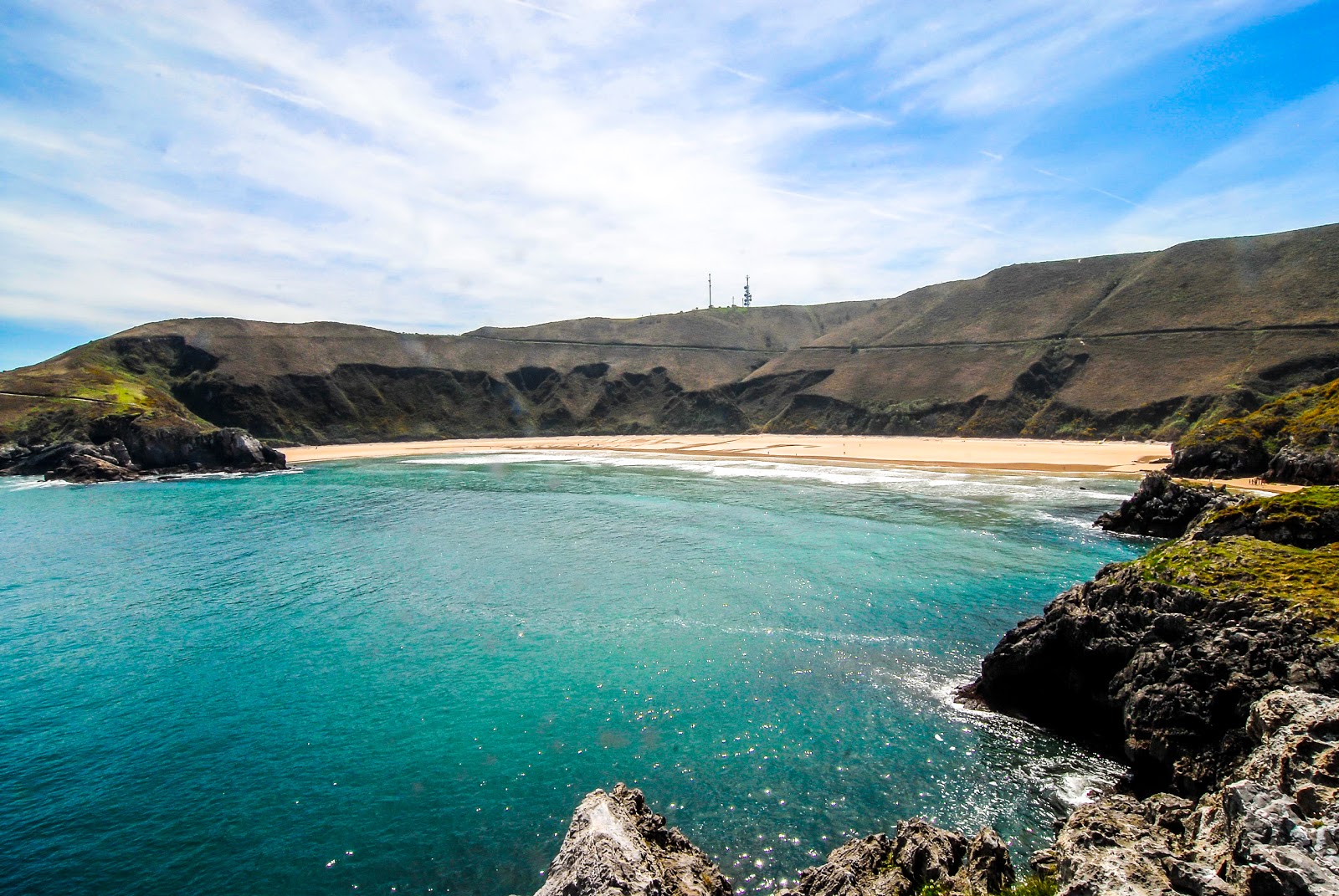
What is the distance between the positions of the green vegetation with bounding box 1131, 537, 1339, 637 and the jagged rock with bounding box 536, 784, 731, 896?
11.9 meters

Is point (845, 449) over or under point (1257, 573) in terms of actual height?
under

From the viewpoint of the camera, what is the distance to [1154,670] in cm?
1348

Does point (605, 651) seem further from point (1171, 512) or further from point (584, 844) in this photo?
point (1171, 512)

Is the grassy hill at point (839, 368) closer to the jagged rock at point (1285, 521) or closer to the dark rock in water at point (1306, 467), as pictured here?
the dark rock in water at point (1306, 467)

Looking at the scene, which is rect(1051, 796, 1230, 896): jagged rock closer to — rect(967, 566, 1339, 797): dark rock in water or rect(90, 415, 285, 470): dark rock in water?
rect(967, 566, 1339, 797): dark rock in water

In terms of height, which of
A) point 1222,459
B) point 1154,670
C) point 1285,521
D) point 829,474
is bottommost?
point 829,474

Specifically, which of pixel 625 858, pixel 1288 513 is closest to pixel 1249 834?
pixel 625 858

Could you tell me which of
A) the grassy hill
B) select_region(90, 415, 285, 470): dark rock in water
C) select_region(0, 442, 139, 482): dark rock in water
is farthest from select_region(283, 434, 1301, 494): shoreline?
select_region(0, 442, 139, 482): dark rock in water

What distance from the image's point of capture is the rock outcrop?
6878 cm

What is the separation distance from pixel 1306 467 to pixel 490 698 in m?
44.5

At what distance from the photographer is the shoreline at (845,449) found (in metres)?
61.9

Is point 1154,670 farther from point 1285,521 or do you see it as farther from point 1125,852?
point 1285,521

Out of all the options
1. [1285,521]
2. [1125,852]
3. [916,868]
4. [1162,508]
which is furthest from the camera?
[1162,508]

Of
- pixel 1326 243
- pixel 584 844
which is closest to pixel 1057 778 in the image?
pixel 584 844
